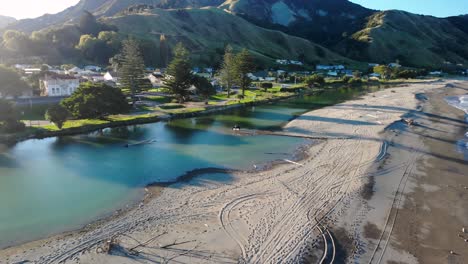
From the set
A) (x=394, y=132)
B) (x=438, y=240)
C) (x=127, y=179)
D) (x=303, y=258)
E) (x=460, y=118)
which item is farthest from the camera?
(x=460, y=118)

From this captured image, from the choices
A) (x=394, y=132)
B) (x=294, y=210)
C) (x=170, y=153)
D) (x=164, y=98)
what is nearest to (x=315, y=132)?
(x=394, y=132)

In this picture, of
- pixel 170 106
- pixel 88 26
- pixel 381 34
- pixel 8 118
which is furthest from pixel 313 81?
pixel 381 34

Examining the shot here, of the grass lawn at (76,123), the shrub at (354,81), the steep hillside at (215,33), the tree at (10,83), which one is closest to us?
the grass lawn at (76,123)

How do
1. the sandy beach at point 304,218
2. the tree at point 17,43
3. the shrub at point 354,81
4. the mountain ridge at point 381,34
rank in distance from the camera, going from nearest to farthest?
the sandy beach at point 304,218 < the tree at point 17,43 < the shrub at point 354,81 < the mountain ridge at point 381,34

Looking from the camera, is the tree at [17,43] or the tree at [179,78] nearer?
the tree at [179,78]

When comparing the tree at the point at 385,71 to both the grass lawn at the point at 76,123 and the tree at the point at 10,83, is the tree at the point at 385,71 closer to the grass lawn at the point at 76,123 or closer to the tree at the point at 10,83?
the grass lawn at the point at 76,123

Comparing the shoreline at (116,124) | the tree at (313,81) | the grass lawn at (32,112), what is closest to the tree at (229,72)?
the shoreline at (116,124)

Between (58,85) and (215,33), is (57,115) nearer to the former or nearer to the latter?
(58,85)

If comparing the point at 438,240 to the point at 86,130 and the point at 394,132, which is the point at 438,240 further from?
the point at 86,130
